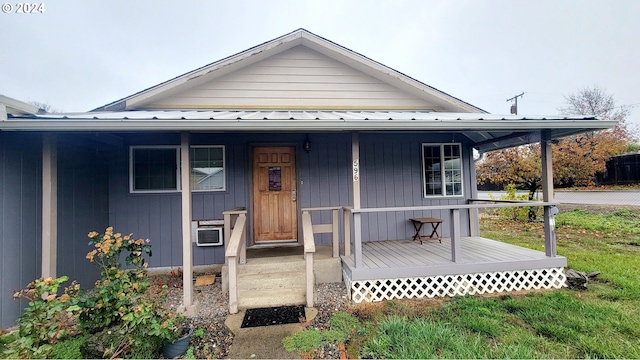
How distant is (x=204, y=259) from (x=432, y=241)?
15.1ft

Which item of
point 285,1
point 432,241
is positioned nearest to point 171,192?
point 432,241

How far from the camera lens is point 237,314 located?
336cm

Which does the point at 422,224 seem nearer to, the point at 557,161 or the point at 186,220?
the point at 186,220

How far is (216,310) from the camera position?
346 cm

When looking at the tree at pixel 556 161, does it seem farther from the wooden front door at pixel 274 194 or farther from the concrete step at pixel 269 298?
the concrete step at pixel 269 298

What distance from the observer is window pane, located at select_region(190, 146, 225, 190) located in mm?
5039

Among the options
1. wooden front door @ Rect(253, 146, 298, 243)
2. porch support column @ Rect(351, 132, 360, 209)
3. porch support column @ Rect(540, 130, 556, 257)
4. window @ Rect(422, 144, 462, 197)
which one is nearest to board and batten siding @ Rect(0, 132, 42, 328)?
wooden front door @ Rect(253, 146, 298, 243)

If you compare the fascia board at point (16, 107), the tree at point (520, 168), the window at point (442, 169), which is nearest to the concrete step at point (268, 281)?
the fascia board at point (16, 107)

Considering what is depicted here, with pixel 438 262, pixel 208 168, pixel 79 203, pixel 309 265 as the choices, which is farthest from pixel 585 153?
pixel 79 203

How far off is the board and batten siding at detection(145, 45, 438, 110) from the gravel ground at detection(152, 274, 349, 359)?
343 cm

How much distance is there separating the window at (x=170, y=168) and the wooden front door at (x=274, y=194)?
2.40ft

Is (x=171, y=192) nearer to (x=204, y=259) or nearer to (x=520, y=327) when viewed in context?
(x=204, y=259)

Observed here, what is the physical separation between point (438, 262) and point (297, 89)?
13.7 ft

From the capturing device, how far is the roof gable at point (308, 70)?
4.96m
